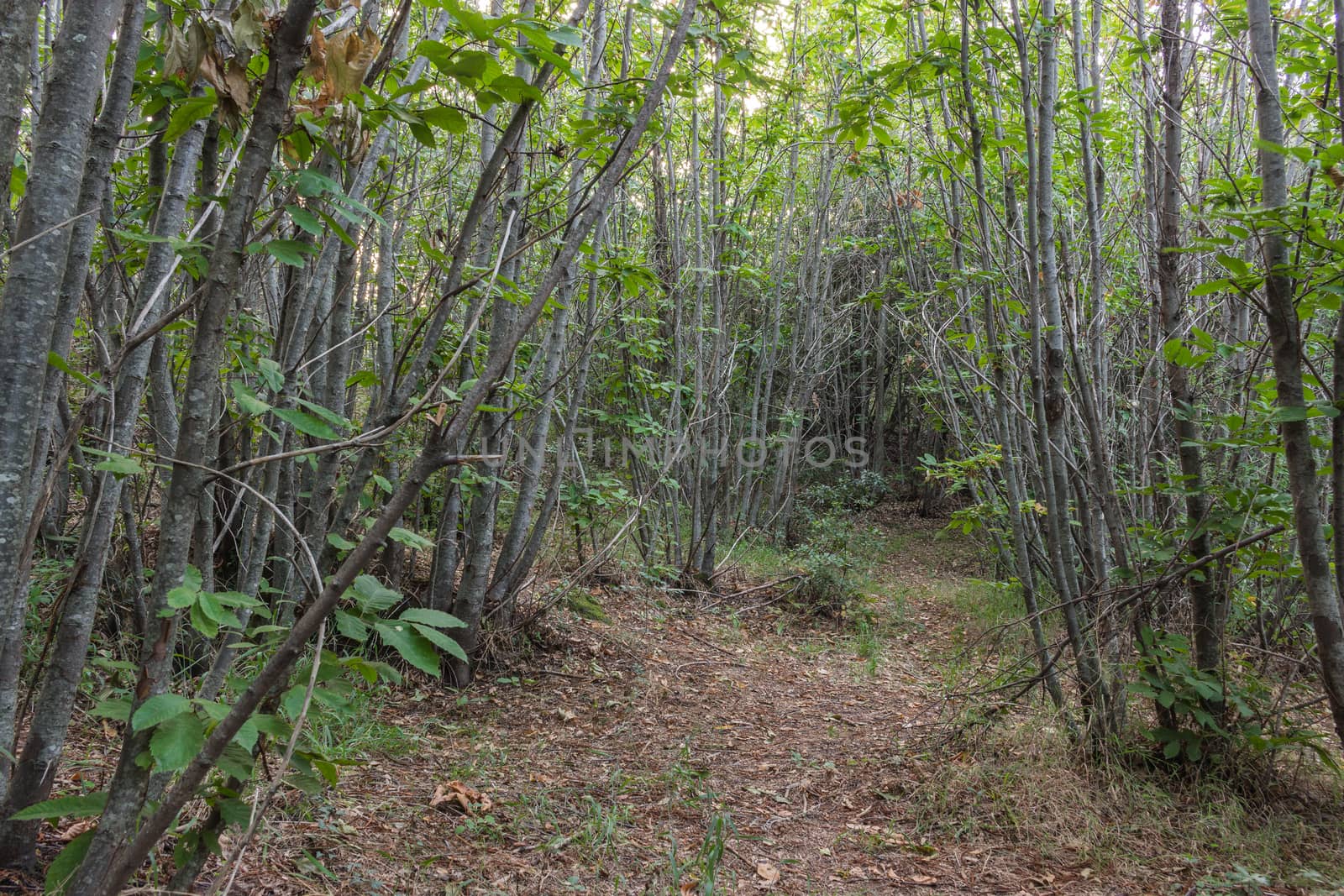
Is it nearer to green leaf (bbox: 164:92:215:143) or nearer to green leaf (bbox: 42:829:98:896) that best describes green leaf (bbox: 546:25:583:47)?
green leaf (bbox: 164:92:215:143)

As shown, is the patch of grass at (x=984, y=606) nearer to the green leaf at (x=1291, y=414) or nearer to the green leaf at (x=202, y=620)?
the green leaf at (x=1291, y=414)

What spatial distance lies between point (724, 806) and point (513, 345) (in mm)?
2740

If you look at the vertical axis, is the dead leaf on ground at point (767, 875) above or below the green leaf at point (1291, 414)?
below

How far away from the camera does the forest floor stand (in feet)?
8.77

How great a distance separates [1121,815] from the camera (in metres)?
3.12

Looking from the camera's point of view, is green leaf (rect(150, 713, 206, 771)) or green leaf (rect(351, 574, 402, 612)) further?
green leaf (rect(351, 574, 402, 612))

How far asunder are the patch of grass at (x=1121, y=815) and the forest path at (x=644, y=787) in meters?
0.15

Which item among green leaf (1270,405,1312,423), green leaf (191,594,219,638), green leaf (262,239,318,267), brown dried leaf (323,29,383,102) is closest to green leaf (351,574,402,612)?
green leaf (191,594,219,638)

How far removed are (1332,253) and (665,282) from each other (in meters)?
5.43

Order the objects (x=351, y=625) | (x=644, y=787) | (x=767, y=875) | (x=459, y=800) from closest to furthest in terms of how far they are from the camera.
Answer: (x=351, y=625) → (x=767, y=875) → (x=459, y=800) → (x=644, y=787)

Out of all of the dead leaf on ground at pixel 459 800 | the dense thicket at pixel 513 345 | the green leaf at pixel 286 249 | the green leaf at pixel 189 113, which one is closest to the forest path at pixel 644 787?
the dead leaf on ground at pixel 459 800

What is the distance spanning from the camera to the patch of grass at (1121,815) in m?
2.80

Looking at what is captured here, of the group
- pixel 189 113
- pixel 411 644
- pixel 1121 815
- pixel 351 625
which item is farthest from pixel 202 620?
pixel 1121 815

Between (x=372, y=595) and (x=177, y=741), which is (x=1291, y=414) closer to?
(x=372, y=595)
